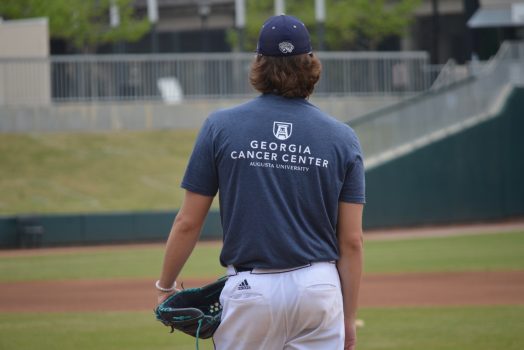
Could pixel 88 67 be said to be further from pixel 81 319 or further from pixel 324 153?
pixel 324 153

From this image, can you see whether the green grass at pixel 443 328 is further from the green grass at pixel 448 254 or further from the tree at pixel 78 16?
the tree at pixel 78 16

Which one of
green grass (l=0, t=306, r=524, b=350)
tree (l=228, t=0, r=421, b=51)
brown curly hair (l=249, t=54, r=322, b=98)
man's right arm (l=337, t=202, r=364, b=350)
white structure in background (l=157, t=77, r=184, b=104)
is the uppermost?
tree (l=228, t=0, r=421, b=51)

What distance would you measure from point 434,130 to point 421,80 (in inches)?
260

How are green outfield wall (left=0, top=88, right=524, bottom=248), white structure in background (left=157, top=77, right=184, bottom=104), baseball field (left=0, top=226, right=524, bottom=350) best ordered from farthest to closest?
white structure in background (left=157, top=77, right=184, bottom=104), green outfield wall (left=0, top=88, right=524, bottom=248), baseball field (left=0, top=226, right=524, bottom=350)

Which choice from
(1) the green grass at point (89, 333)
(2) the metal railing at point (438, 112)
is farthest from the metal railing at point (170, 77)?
(1) the green grass at point (89, 333)

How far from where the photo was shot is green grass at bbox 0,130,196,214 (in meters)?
26.6

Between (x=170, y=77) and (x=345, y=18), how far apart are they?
11991mm

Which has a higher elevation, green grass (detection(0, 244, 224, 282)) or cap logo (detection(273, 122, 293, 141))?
cap logo (detection(273, 122, 293, 141))

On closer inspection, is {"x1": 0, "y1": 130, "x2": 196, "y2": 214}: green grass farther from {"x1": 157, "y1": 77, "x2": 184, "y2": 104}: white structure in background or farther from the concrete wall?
{"x1": 157, "y1": 77, "x2": 184, "y2": 104}: white structure in background

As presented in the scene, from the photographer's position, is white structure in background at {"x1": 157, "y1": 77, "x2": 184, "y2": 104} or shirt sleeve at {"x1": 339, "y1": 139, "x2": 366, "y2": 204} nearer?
shirt sleeve at {"x1": 339, "y1": 139, "x2": 366, "y2": 204}

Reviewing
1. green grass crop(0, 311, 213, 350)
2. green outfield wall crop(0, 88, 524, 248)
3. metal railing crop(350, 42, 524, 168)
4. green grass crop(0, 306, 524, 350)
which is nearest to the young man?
green grass crop(0, 306, 524, 350)

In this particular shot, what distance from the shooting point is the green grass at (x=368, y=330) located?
9.86 metres

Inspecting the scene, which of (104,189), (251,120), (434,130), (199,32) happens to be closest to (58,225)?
(104,189)

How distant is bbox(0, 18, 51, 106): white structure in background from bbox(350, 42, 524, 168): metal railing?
10510 millimetres
